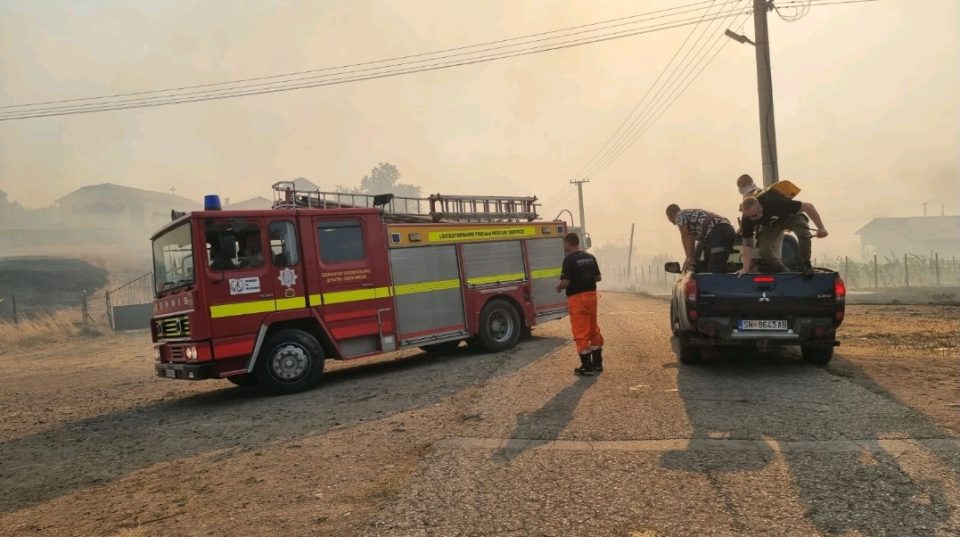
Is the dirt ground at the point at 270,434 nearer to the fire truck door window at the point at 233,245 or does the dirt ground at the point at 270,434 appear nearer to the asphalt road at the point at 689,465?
the asphalt road at the point at 689,465

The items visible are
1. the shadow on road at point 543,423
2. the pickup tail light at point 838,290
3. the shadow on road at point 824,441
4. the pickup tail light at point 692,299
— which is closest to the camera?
the shadow on road at point 824,441

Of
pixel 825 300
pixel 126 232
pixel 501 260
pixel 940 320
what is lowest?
pixel 940 320

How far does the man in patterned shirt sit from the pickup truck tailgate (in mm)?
941

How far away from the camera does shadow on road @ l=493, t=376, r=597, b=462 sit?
4.35m

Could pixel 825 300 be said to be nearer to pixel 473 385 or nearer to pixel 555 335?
pixel 473 385

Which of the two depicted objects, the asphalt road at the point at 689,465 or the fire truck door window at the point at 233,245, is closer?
the asphalt road at the point at 689,465

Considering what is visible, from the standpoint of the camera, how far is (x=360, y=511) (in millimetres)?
3436

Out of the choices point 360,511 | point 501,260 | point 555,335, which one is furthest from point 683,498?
point 555,335

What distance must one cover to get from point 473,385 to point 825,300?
399cm

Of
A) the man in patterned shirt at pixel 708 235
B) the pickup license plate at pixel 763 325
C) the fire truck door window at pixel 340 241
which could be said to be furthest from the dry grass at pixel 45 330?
the pickup license plate at pixel 763 325

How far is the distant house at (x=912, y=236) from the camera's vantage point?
68000 mm

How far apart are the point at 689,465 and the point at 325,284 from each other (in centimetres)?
547

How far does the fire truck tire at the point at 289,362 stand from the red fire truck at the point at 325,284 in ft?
0.04

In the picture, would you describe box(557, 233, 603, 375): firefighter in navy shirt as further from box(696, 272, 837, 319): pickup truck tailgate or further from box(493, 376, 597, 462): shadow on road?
box(696, 272, 837, 319): pickup truck tailgate
